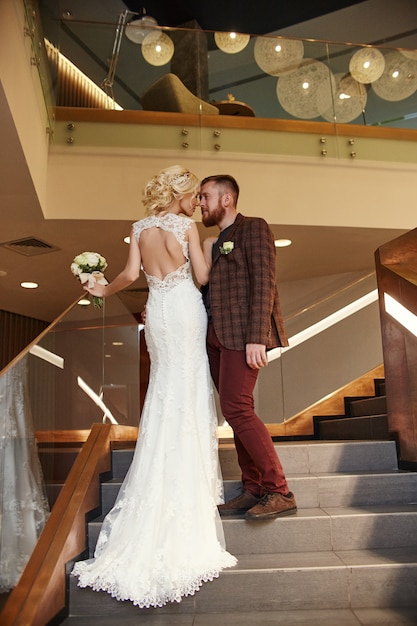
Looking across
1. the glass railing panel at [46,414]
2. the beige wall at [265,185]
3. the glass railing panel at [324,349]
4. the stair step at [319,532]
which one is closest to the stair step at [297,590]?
the stair step at [319,532]

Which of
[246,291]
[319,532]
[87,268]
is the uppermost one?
[87,268]

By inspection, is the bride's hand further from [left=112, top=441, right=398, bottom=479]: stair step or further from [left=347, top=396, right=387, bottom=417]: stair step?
[left=347, top=396, right=387, bottom=417]: stair step

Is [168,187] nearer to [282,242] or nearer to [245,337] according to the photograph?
[245,337]

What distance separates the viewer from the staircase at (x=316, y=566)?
2.33 metres

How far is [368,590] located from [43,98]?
15.5 ft

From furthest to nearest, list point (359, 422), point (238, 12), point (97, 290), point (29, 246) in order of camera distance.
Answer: point (238, 12)
point (29, 246)
point (359, 422)
point (97, 290)

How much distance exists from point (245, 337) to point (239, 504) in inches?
32.8

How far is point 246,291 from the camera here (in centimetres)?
287

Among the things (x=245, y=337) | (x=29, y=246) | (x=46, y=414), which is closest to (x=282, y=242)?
(x=29, y=246)

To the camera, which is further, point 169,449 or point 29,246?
point 29,246

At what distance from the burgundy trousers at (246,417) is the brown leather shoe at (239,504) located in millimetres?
79

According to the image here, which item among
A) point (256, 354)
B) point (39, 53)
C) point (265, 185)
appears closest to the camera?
point (256, 354)

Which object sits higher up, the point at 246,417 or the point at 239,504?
the point at 246,417

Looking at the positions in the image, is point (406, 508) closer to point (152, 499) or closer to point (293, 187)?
point (152, 499)
